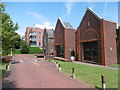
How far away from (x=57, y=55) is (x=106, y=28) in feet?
57.4

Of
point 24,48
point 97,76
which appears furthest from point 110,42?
point 24,48

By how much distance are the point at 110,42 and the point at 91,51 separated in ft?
12.5

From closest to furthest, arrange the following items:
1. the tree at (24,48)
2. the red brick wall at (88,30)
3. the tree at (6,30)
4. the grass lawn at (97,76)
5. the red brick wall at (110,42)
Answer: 1. the grass lawn at (97,76)
2. the tree at (6,30)
3. the red brick wall at (110,42)
4. the red brick wall at (88,30)
5. the tree at (24,48)

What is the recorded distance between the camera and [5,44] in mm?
16281

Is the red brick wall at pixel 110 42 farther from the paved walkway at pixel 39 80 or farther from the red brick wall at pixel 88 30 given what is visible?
the paved walkway at pixel 39 80

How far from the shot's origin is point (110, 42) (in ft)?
54.7

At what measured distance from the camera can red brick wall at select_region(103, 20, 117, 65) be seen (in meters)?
16.0

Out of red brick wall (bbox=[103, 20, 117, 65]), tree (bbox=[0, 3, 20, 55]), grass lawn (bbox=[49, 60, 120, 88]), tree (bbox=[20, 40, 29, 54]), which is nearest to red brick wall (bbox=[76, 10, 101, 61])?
red brick wall (bbox=[103, 20, 117, 65])

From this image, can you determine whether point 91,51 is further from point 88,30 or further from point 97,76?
point 97,76

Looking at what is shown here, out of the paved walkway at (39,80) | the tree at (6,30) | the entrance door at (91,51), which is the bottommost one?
the paved walkway at (39,80)

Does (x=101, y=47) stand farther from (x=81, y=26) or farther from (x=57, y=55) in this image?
(x=57, y=55)

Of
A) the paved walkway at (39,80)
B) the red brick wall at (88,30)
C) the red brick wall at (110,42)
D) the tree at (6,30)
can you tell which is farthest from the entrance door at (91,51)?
the tree at (6,30)

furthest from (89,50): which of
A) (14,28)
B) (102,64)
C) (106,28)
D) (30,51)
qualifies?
(30,51)

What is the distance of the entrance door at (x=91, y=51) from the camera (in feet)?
59.0
